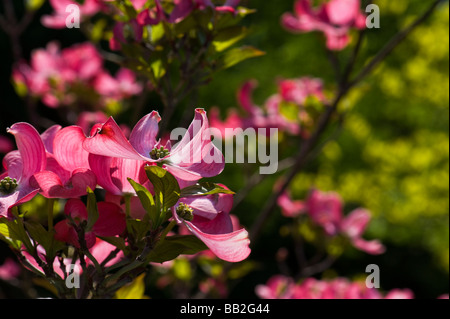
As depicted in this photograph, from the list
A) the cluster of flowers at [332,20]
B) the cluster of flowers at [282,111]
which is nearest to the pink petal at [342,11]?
the cluster of flowers at [332,20]

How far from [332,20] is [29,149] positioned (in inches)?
31.6

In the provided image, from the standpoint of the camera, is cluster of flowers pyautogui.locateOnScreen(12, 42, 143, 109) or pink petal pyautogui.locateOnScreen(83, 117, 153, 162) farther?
cluster of flowers pyautogui.locateOnScreen(12, 42, 143, 109)

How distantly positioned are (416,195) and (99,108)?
253cm

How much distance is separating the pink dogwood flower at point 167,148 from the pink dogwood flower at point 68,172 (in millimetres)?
23

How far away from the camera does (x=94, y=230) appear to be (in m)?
0.42

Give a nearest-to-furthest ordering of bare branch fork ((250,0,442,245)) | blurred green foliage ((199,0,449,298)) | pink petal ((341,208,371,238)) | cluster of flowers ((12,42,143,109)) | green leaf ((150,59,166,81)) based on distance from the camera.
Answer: green leaf ((150,59,166,81))
bare branch fork ((250,0,442,245))
pink petal ((341,208,371,238))
cluster of flowers ((12,42,143,109))
blurred green foliage ((199,0,449,298))

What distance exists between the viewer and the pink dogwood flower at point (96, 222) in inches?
16.7

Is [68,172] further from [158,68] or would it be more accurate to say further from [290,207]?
[290,207]

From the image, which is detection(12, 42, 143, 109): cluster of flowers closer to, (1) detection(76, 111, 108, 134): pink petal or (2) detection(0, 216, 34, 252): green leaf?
(1) detection(76, 111, 108, 134): pink petal

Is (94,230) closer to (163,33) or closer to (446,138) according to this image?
(163,33)

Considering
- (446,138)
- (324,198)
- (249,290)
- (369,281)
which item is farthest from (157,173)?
(446,138)

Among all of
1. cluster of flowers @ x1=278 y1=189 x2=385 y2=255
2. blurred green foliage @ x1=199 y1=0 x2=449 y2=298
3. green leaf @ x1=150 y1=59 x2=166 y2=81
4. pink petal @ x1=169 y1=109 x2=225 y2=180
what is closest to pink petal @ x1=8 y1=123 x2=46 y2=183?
pink petal @ x1=169 y1=109 x2=225 y2=180

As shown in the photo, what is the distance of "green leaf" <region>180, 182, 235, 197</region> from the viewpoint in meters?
0.40

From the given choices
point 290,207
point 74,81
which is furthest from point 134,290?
point 74,81
